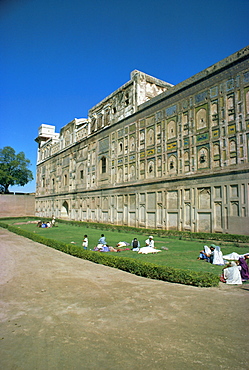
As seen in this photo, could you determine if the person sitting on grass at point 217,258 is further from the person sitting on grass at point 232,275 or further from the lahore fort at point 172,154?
the lahore fort at point 172,154

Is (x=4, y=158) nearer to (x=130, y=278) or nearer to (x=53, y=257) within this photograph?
(x=53, y=257)

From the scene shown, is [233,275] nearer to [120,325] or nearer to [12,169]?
[120,325]

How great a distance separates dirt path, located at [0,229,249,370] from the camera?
3.37 meters

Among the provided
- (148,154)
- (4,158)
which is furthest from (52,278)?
(4,158)

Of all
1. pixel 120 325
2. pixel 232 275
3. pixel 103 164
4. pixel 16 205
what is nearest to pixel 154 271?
pixel 232 275

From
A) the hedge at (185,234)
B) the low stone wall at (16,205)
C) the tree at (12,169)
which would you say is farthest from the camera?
the tree at (12,169)

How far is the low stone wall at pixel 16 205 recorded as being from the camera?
45281 millimetres

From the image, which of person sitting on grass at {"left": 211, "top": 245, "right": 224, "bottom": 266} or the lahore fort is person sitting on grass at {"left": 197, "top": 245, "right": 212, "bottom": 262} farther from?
the lahore fort

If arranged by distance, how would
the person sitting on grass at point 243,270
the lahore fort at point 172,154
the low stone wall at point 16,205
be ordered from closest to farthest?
the person sitting on grass at point 243,270 < the lahore fort at point 172,154 < the low stone wall at point 16,205

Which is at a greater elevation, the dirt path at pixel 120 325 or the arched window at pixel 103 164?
the arched window at pixel 103 164

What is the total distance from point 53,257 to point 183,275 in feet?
21.0

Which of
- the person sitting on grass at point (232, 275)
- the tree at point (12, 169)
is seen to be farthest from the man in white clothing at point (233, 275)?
the tree at point (12, 169)

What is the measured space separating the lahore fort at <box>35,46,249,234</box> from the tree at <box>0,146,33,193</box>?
23.8 metres

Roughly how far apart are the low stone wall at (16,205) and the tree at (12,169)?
4.98 m
